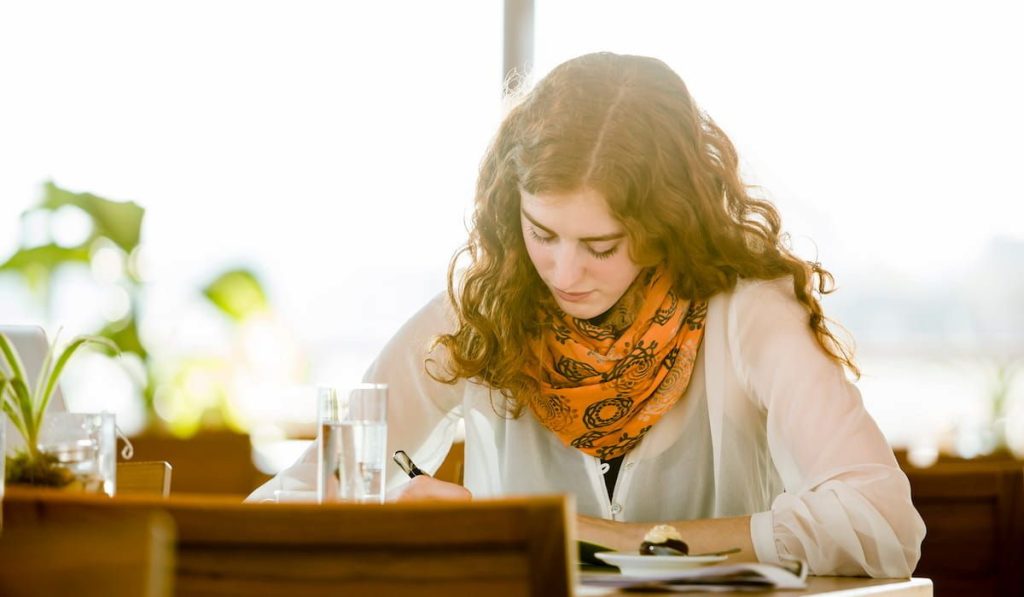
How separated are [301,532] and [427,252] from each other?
13.6ft

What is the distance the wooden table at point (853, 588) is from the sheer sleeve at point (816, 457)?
0.24 feet

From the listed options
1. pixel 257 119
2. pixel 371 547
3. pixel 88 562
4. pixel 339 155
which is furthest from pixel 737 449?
pixel 257 119

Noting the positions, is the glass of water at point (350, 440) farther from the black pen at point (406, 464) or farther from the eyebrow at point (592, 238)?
the eyebrow at point (592, 238)

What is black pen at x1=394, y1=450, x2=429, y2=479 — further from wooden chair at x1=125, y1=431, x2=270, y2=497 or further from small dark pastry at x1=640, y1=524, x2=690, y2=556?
wooden chair at x1=125, y1=431, x2=270, y2=497

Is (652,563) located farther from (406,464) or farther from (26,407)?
(26,407)

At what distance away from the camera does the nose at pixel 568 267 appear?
190 cm

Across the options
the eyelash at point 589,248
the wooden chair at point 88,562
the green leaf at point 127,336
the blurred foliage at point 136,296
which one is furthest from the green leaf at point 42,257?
the wooden chair at point 88,562

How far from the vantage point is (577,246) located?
1900mm

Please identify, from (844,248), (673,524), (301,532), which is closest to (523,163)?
(673,524)

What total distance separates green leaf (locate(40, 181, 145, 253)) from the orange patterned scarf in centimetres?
279

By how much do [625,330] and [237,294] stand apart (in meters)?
2.88

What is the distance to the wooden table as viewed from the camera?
1.28 metres

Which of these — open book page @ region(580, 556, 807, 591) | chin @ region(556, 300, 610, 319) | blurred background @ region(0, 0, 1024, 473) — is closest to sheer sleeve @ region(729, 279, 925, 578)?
chin @ region(556, 300, 610, 319)

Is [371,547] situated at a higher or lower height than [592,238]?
lower
